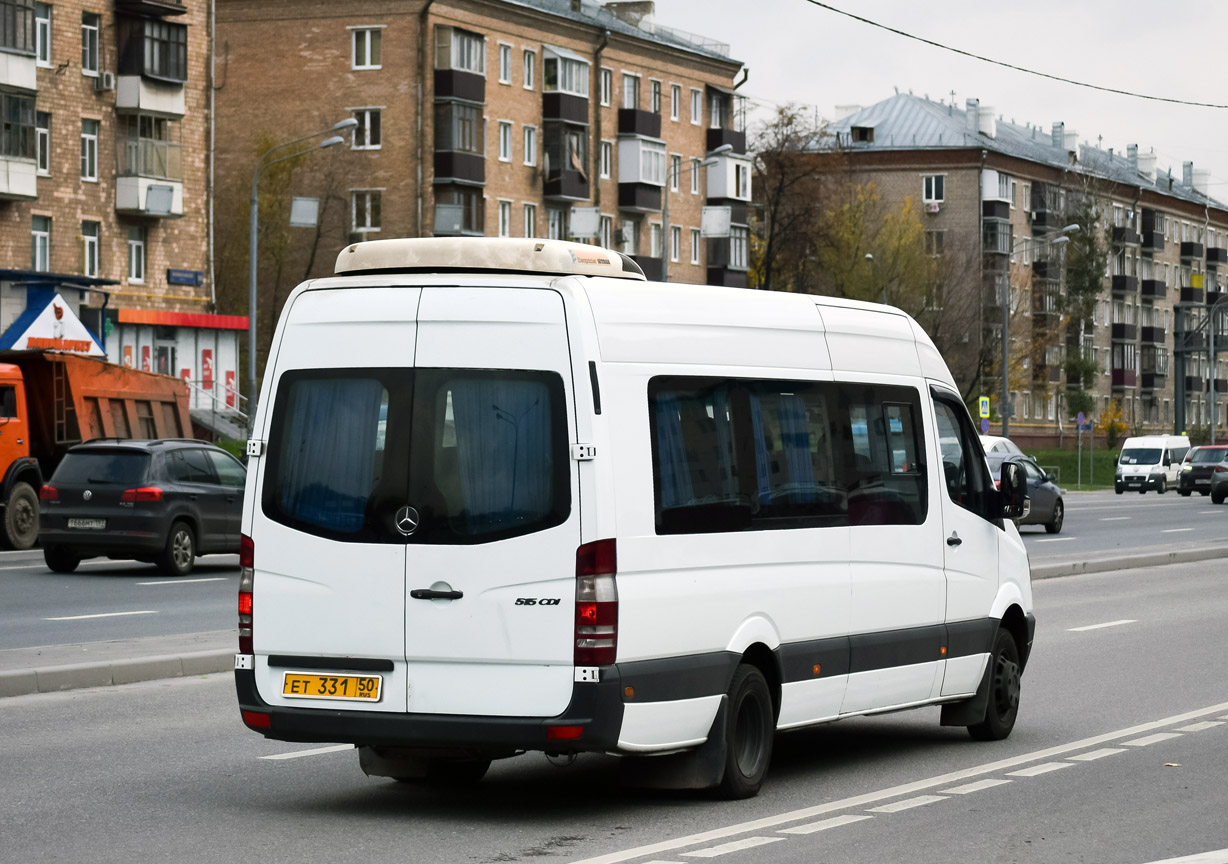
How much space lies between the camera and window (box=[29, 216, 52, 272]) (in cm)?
5494

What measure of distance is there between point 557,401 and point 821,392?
192cm

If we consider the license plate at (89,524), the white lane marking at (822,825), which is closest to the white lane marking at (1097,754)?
the white lane marking at (822,825)

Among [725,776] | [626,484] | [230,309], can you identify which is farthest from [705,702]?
[230,309]

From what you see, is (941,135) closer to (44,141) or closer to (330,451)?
(44,141)

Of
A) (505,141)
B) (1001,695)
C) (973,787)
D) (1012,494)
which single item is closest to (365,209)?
(505,141)

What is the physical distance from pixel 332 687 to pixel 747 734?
1826mm

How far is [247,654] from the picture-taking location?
8.78 metres

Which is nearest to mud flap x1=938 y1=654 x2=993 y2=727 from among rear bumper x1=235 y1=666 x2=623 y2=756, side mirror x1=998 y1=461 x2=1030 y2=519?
side mirror x1=998 y1=461 x2=1030 y2=519

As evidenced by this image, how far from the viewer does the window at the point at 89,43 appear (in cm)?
5694

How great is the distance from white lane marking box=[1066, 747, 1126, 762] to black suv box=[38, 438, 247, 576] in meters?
16.1

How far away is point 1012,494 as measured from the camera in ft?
37.2

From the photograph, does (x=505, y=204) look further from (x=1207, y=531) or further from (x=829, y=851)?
(x=829, y=851)

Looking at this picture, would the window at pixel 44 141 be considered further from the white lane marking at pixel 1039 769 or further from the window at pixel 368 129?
the white lane marking at pixel 1039 769

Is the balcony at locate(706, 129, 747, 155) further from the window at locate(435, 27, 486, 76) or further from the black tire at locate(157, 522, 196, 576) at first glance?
the black tire at locate(157, 522, 196, 576)
